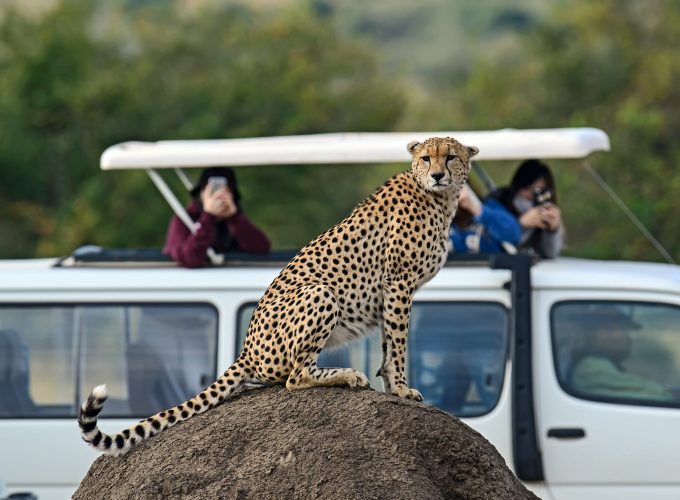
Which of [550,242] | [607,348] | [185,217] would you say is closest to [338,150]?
[185,217]

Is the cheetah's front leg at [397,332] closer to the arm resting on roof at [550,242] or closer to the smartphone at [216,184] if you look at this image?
the smartphone at [216,184]

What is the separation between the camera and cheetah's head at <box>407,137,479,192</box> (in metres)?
5.75

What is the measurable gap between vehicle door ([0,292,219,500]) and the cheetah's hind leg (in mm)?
2960

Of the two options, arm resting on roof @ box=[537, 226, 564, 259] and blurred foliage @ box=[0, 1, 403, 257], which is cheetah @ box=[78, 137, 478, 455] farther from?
blurred foliage @ box=[0, 1, 403, 257]

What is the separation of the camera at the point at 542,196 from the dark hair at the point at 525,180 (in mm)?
106

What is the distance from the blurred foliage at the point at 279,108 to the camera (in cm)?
2030

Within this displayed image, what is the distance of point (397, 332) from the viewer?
5.77 m

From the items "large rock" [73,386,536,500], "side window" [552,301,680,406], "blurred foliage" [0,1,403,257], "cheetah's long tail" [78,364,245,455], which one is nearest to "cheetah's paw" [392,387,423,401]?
"large rock" [73,386,536,500]

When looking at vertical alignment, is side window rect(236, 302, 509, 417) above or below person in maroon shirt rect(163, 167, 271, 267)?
below

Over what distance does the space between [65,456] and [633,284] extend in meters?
3.27

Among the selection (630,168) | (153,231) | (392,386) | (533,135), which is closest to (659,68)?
(630,168)

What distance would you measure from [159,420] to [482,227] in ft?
12.4

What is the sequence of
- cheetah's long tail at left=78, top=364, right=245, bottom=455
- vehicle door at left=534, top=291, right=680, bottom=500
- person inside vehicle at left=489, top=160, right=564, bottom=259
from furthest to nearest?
person inside vehicle at left=489, top=160, right=564, bottom=259, vehicle door at left=534, top=291, right=680, bottom=500, cheetah's long tail at left=78, top=364, right=245, bottom=455

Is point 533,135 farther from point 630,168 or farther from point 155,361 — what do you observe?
point 630,168
